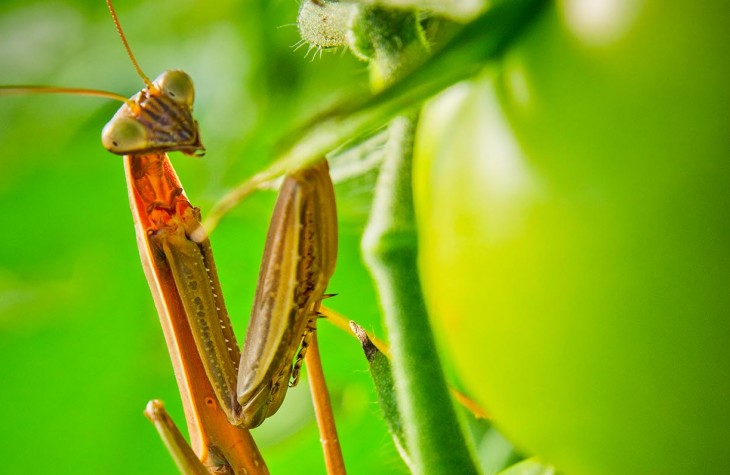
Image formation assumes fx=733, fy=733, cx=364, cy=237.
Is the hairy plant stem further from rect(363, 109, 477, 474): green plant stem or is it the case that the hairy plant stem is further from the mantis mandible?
the mantis mandible

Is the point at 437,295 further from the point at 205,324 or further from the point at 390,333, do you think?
the point at 205,324

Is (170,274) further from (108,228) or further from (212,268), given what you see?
(108,228)

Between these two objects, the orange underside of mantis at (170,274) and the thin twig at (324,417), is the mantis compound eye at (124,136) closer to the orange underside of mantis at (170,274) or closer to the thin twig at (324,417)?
the orange underside of mantis at (170,274)

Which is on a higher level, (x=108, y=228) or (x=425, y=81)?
(x=108, y=228)

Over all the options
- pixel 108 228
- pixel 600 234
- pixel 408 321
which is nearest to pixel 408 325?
pixel 408 321

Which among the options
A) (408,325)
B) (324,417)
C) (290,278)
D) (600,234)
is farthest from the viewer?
(324,417)

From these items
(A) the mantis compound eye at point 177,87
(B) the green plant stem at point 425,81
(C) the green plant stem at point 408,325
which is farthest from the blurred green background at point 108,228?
(B) the green plant stem at point 425,81

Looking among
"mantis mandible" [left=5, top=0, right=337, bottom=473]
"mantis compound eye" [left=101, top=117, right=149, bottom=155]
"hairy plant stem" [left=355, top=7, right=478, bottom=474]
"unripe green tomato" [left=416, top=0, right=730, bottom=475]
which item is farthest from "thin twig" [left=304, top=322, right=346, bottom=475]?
"unripe green tomato" [left=416, top=0, right=730, bottom=475]
